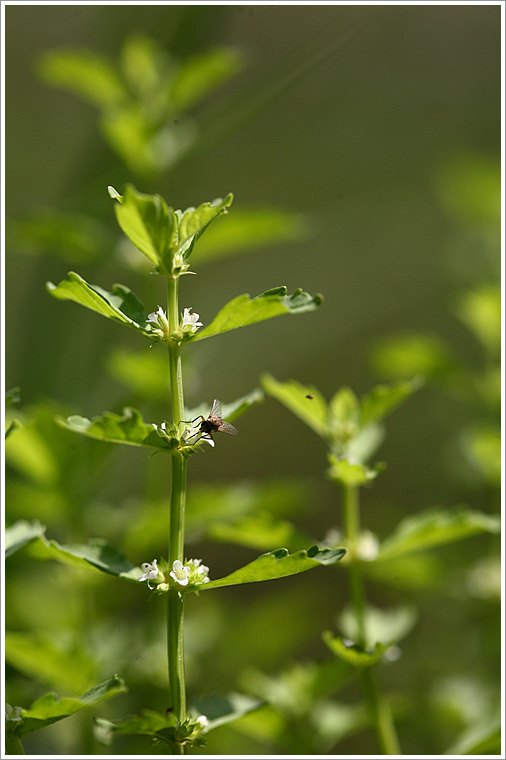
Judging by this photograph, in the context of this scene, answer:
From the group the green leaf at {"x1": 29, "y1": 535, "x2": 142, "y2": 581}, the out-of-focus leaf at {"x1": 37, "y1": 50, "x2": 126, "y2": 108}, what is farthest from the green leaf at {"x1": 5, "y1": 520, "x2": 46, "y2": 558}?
the out-of-focus leaf at {"x1": 37, "y1": 50, "x2": 126, "y2": 108}

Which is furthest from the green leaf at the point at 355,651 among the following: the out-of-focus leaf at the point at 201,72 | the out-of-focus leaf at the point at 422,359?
the out-of-focus leaf at the point at 201,72

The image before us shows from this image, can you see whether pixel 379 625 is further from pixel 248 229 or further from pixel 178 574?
pixel 248 229

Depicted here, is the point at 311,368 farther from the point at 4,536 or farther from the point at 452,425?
the point at 4,536

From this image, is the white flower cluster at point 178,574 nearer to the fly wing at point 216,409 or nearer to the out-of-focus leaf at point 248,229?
the fly wing at point 216,409

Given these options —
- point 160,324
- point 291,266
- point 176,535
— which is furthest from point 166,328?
point 291,266

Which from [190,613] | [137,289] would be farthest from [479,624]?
[137,289]

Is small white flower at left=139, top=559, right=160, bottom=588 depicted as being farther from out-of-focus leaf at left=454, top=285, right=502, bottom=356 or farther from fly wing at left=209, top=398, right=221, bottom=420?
out-of-focus leaf at left=454, top=285, right=502, bottom=356
